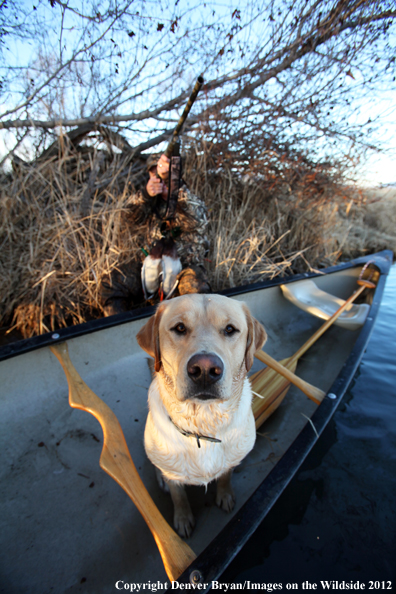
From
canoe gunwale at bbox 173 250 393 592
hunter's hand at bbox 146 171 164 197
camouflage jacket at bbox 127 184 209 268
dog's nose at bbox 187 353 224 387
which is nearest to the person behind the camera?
canoe gunwale at bbox 173 250 393 592

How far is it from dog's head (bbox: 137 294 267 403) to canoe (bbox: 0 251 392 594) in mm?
578

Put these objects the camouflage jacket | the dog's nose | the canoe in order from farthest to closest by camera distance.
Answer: the camouflage jacket, the canoe, the dog's nose

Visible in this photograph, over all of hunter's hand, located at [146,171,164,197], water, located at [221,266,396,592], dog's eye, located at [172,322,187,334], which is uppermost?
hunter's hand, located at [146,171,164,197]

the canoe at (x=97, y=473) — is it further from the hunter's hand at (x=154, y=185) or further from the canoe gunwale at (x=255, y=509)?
the hunter's hand at (x=154, y=185)

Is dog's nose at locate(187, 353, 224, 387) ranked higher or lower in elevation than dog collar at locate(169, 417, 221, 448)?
higher

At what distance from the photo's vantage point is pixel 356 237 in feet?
35.5

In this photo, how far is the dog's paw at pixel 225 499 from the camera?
171 cm

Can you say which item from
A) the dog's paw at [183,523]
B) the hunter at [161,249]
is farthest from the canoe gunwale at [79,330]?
the dog's paw at [183,523]

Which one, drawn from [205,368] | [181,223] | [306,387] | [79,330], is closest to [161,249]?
[181,223]

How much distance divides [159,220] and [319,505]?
3.60 m

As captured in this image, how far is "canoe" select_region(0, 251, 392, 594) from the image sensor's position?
1440mm

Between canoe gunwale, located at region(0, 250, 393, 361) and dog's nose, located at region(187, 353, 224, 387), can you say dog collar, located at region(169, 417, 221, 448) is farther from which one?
canoe gunwale, located at region(0, 250, 393, 361)

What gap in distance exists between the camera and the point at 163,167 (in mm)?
3451

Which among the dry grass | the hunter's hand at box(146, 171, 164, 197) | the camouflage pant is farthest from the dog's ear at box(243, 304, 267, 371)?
the dry grass
